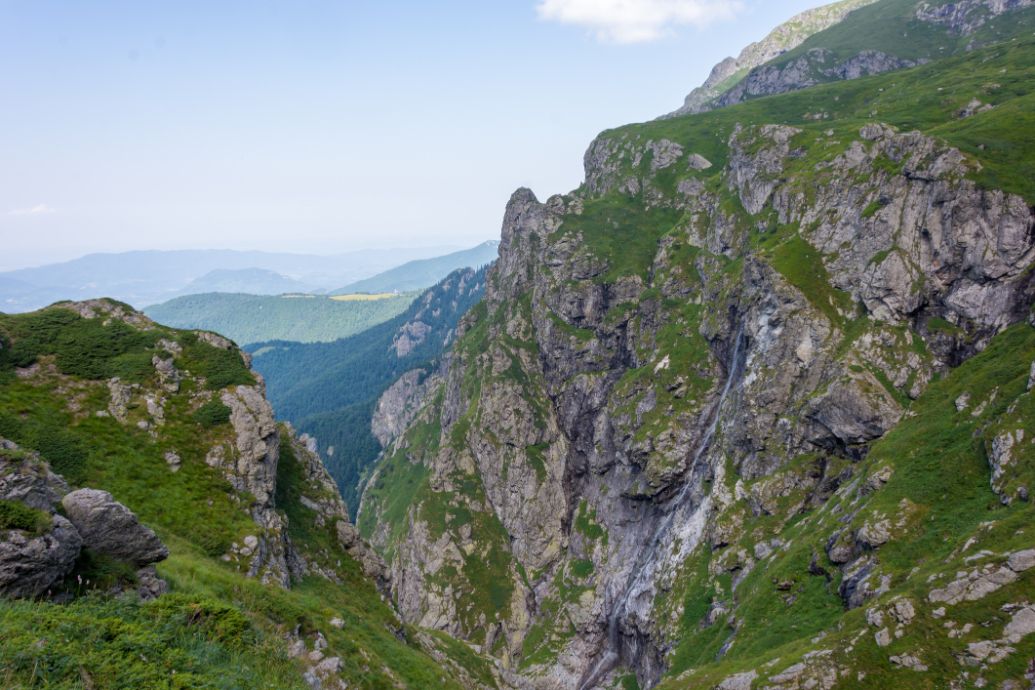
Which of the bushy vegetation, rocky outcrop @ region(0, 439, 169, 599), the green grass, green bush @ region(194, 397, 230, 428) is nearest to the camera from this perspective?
rocky outcrop @ region(0, 439, 169, 599)

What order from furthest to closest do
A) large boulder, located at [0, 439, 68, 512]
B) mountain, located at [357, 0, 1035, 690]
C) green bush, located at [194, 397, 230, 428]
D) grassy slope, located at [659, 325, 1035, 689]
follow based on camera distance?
mountain, located at [357, 0, 1035, 690] → green bush, located at [194, 397, 230, 428] → grassy slope, located at [659, 325, 1035, 689] → large boulder, located at [0, 439, 68, 512]

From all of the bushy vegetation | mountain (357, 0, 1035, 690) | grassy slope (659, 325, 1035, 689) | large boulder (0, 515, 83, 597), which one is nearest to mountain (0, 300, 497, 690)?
large boulder (0, 515, 83, 597)

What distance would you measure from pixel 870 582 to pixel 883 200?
232 ft

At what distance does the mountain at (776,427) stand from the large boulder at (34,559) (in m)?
55.1

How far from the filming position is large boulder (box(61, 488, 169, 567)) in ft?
83.6

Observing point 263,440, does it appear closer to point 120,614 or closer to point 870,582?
point 120,614

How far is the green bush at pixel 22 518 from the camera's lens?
69.9 ft

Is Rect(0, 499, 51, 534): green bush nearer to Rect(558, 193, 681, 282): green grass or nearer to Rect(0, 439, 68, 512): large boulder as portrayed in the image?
Rect(0, 439, 68, 512): large boulder

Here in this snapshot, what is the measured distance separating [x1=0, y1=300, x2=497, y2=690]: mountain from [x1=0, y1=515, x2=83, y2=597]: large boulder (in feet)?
0.19

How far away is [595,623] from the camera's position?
422ft

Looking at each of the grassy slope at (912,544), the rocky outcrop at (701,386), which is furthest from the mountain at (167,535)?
the rocky outcrop at (701,386)

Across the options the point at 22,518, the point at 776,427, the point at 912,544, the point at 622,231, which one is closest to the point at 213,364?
the point at 22,518

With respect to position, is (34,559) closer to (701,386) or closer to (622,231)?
(701,386)

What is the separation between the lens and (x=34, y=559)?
20.8 metres
